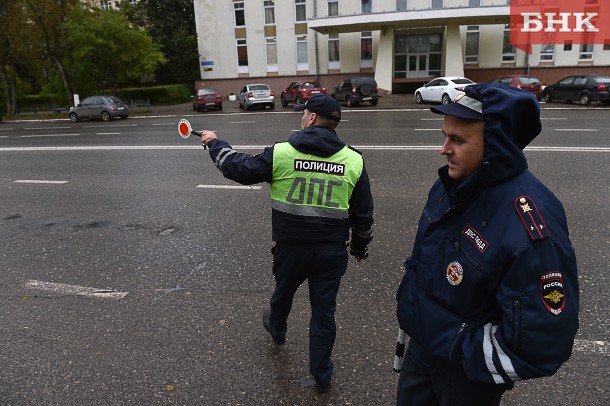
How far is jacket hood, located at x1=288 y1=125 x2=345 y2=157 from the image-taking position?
9.56 ft

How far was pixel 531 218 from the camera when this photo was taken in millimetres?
1599

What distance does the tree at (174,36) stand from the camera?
4059 centimetres

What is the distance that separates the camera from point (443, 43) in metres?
35.3

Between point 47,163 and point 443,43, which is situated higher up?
point 443,43

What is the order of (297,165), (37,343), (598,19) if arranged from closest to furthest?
(297,165) → (37,343) → (598,19)

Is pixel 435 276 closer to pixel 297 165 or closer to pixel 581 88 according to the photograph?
pixel 297 165

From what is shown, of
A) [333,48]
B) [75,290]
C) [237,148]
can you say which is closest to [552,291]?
A: [75,290]

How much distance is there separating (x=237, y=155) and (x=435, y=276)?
168 centimetres

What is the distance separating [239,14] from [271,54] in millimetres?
4289

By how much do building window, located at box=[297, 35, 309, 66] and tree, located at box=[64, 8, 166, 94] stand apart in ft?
38.8

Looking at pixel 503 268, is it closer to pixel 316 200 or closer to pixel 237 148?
pixel 316 200

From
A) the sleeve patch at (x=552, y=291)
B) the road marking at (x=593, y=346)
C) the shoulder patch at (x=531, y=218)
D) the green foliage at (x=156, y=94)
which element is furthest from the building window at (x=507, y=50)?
the sleeve patch at (x=552, y=291)

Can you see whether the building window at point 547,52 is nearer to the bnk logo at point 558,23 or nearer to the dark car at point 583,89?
the bnk logo at point 558,23

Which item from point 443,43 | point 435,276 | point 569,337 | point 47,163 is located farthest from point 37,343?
point 443,43
